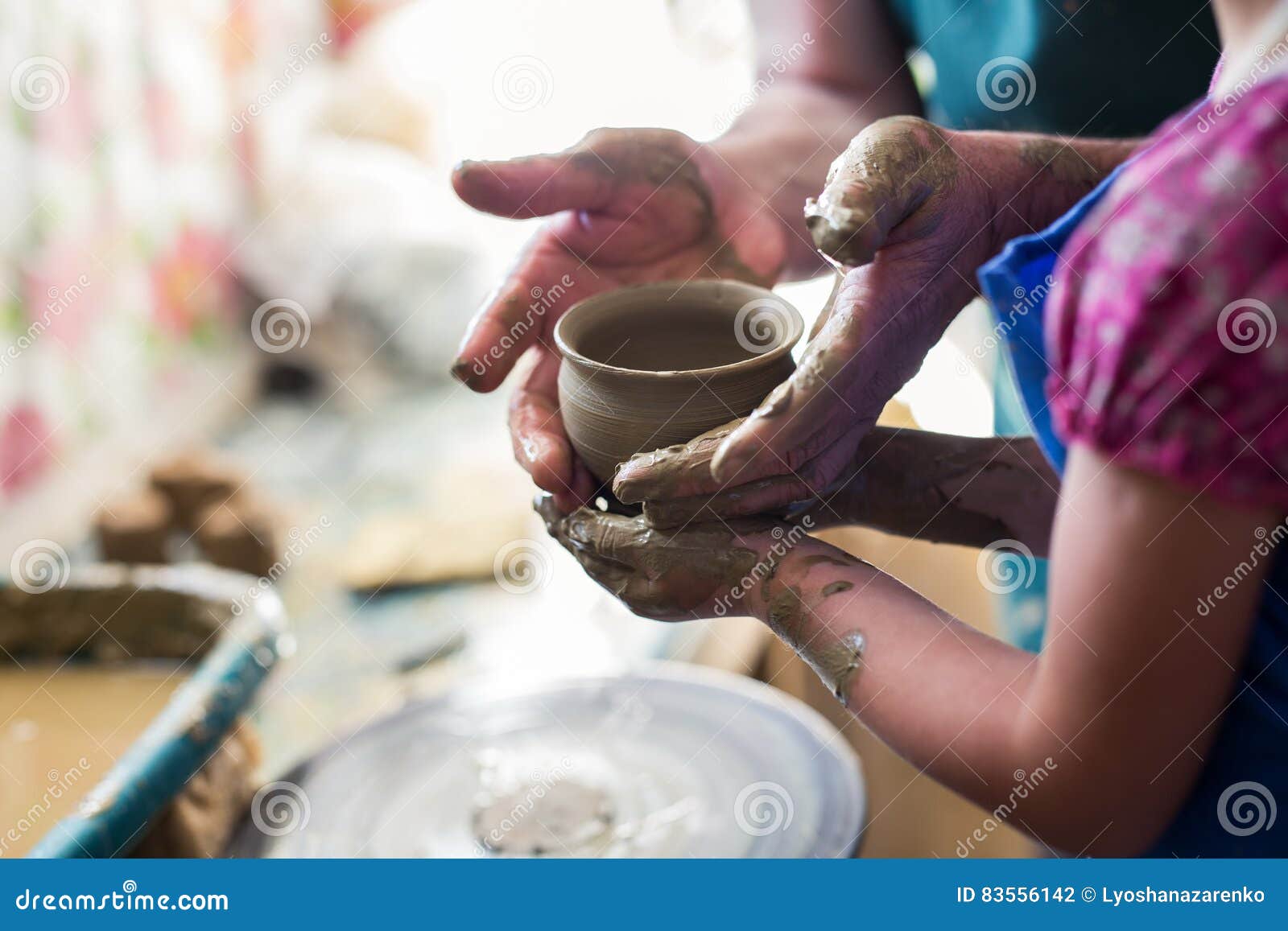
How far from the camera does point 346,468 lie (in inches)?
144

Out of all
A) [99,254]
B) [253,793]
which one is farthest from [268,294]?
[253,793]

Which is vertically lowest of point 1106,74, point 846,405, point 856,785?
point 856,785

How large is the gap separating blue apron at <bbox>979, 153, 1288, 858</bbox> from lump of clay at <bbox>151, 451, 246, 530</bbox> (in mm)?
2097

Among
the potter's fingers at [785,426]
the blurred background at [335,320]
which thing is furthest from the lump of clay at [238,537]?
the potter's fingers at [785,426]

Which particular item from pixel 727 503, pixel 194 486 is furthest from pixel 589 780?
pixel 194 486

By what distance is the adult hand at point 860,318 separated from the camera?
44.3 inches

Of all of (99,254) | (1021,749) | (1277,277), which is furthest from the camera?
(99,254)

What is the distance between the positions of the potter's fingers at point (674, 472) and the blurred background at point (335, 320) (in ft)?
3.06

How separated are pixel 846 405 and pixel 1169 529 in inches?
16.2

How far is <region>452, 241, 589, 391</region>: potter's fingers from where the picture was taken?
1.49 metres

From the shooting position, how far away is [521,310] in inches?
60.9

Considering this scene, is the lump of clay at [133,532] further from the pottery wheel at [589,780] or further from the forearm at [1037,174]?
the forearm at [1037,174]

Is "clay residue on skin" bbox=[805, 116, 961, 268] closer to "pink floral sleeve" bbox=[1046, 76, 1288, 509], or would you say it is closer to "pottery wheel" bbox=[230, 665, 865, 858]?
"pink floral sleeve" bbox=[1046, 76, 1288, 509]

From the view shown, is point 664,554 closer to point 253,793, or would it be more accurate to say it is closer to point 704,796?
point 704,796
